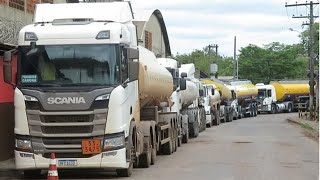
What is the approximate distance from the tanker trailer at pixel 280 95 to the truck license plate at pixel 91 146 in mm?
60142

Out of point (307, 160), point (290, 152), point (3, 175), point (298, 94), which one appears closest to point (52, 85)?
point (3, 175)

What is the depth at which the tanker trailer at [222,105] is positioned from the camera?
48.1m

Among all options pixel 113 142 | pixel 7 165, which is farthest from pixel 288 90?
pixel 113 142

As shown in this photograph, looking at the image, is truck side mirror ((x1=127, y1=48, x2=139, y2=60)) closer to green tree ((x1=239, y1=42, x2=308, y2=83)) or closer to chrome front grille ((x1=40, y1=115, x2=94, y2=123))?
chrome front grille ((x1=40, y1=115, x2=94, y2=123))

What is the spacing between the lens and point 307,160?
1898cm

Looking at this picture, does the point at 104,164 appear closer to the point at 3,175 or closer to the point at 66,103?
the point at 66,103

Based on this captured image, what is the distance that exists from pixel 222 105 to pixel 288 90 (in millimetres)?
22986

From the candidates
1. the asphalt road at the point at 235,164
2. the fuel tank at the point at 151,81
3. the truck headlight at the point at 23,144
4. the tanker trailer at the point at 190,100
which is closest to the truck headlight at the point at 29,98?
the truck headlight at the point at 23,144

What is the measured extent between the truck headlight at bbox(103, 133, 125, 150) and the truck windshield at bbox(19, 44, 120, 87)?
115 cm

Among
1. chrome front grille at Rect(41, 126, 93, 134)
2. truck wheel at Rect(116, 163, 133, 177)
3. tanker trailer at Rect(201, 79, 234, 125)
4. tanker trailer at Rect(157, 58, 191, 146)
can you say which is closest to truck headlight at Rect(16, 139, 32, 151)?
chrome front grille at Rect(41, 126, 93, 134)

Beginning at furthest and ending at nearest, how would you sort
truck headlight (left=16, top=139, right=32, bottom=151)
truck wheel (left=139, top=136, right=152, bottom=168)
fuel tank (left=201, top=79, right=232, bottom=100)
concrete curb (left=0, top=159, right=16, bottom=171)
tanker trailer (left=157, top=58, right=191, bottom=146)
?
fuel tank (left=201, top=79, right=232, bottom=100), tanker trailer (left=157, top=58, right=191, bottom=146), truck wheel (left=139, top=136, right=152, bottom=168), concrete curb (left=0, top=159, right=16, bottom=171), truck headlight (left=16, top=139, right=32, bottom=151)

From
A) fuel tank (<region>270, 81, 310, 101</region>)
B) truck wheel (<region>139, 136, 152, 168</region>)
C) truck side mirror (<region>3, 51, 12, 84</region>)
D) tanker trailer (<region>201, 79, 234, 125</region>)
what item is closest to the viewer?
truck side mirror (<region>3, 51, 12, 84</region>)

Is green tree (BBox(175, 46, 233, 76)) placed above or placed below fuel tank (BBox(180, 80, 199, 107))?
above

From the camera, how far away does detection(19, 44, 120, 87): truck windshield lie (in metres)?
13.4
